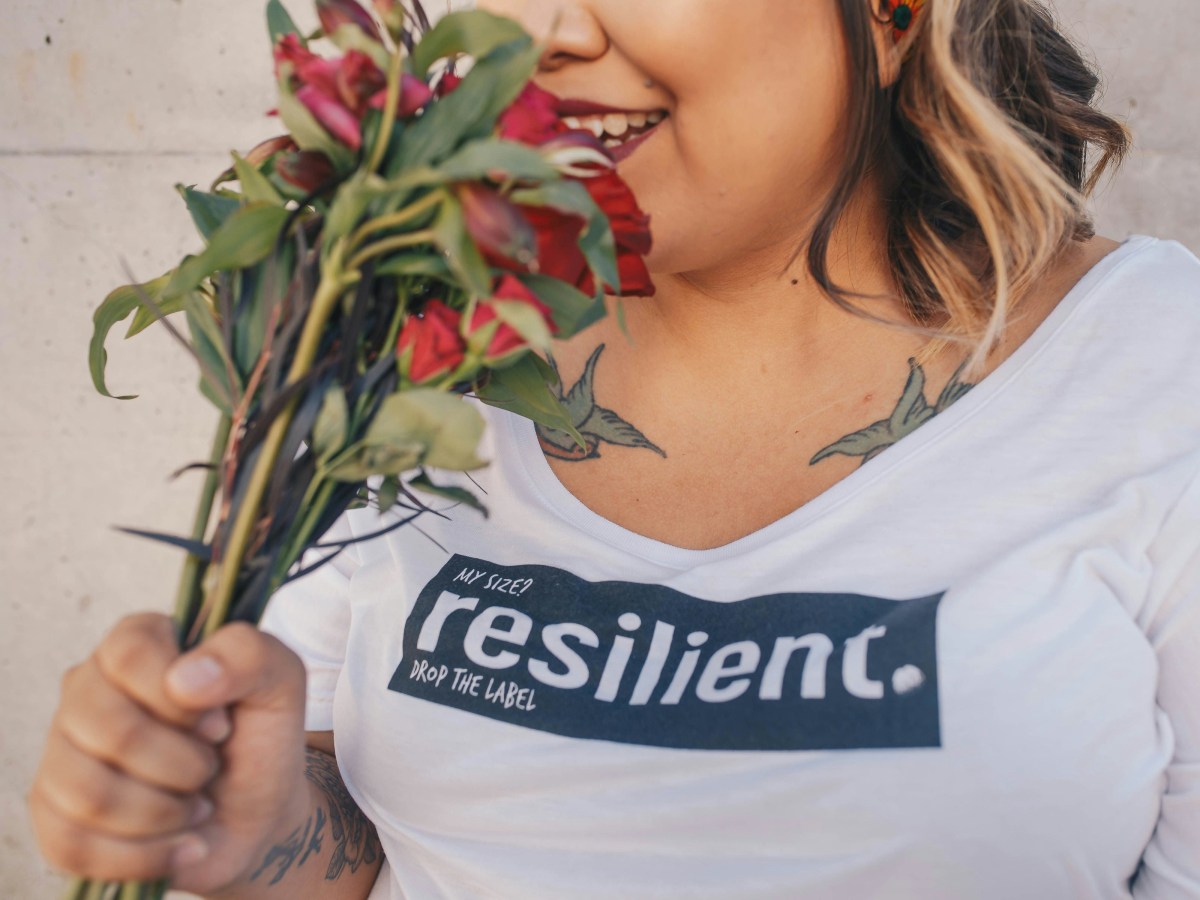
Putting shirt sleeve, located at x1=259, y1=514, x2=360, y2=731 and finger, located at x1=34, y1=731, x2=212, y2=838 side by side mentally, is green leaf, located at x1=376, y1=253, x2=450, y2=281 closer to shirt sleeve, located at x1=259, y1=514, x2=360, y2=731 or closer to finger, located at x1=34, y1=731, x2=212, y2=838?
finger, located at x1=34, y1=731, x2=212, y2=838

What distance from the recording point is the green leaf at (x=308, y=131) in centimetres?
59

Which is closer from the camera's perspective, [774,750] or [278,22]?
[278,22]

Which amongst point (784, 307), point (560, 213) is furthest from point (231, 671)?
point (784, 307)

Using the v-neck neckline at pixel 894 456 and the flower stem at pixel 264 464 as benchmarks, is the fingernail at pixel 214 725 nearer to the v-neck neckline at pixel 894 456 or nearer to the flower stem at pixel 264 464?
the flower stem at pixel 264 464

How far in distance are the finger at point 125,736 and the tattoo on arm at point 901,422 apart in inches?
26.5

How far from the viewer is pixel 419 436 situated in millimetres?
576

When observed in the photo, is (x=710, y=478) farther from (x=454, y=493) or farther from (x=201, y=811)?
(x=201, y=811)

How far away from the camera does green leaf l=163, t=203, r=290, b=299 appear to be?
607 mm

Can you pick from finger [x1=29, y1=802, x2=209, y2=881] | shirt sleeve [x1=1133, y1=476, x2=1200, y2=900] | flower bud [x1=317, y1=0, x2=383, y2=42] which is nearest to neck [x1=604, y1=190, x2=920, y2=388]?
shirt sleeve [x1=1133, y1=476, x2=1200, y2=900]

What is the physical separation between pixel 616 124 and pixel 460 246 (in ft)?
1.34

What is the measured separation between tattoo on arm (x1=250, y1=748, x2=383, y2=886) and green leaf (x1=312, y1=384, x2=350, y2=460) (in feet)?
1.62

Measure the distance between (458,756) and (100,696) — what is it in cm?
44

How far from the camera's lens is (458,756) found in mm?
984

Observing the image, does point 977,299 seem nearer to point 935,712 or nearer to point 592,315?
point 935,712
